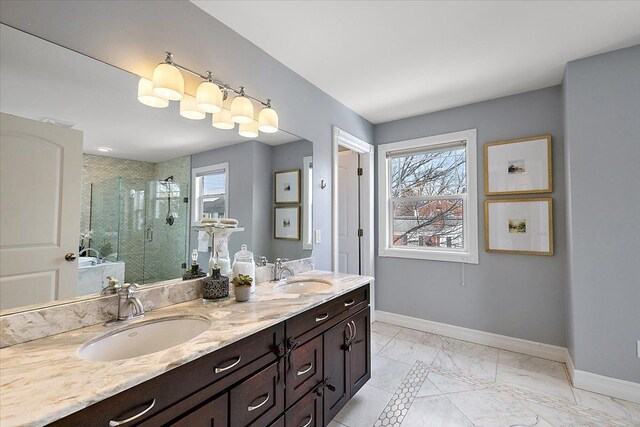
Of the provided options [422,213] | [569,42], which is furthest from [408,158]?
[569,42]

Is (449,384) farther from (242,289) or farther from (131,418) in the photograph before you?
(131,418)

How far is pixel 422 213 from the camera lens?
11.0ft

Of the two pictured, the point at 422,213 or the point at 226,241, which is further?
the point at 422,213

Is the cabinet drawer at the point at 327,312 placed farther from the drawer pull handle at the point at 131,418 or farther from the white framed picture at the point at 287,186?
the white framed picture at the point at 287,186

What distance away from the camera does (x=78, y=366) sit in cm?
85

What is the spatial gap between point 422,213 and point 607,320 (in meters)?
1.74

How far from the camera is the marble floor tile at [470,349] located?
270 centimetres

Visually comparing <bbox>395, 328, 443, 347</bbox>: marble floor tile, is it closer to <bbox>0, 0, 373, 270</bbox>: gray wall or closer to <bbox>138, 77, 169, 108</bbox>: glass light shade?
<bbox>0, 0, 373, 270</bbox>: gray wall

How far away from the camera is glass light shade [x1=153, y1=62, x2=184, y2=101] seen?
137 centimetres

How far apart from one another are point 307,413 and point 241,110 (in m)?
1.74

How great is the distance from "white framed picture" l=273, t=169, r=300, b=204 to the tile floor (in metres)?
1.56

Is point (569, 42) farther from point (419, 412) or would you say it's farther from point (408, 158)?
point (419, 412)

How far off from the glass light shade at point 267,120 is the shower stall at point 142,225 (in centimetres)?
66

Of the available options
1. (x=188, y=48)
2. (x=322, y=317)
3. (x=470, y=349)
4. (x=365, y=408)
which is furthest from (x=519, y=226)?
(x=188, y=48)
